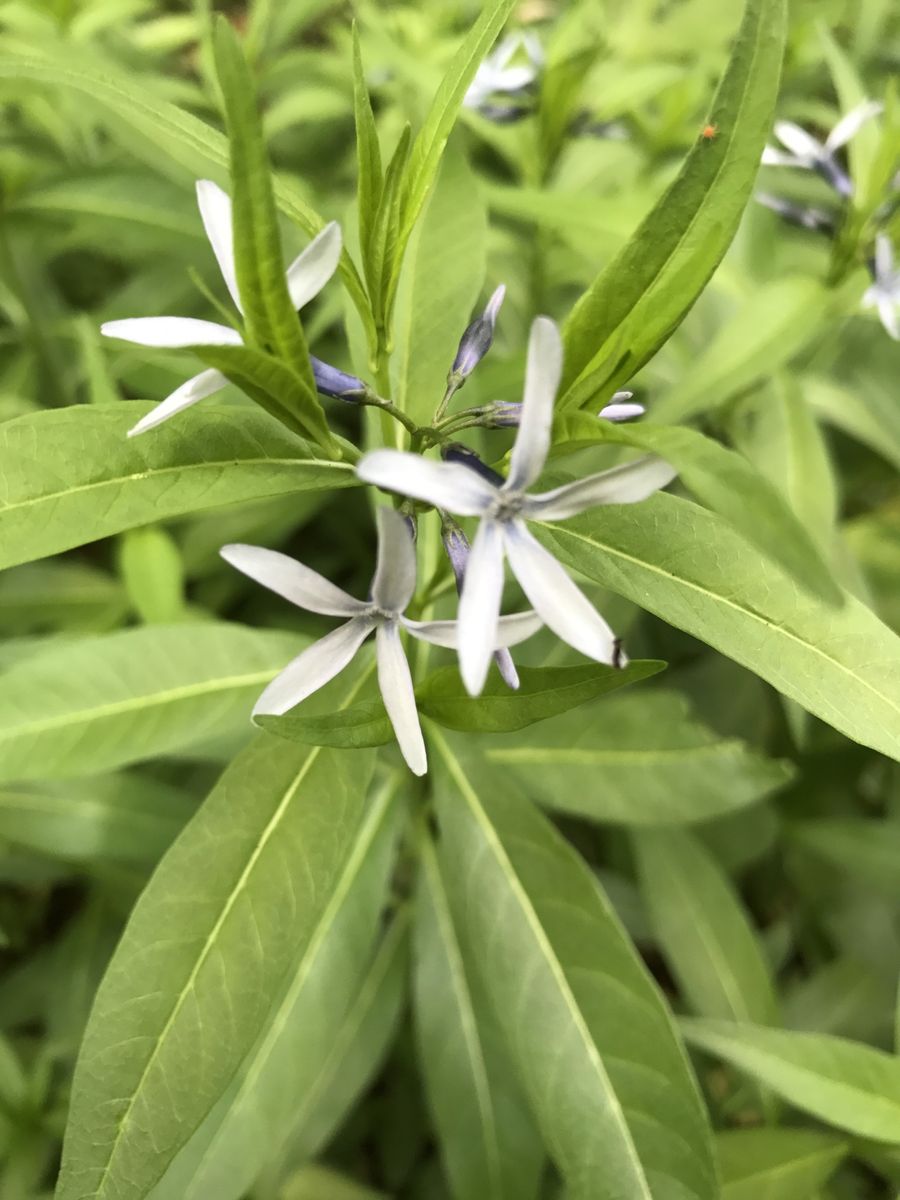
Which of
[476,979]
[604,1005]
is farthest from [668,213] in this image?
[476,979]

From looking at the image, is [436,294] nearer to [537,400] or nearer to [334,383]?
[334,383]

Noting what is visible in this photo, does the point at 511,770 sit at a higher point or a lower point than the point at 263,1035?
higher

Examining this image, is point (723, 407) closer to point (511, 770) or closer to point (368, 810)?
point (511, 770)

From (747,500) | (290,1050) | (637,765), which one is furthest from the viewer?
(637,765)

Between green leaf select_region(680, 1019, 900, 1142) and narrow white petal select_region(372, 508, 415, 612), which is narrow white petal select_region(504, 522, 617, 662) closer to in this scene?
narrow white petal select_region(372, 508, 415, 612)

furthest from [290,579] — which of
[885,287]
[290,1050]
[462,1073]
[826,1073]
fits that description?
[885,287]

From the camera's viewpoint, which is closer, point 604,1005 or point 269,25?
point 604,1005
